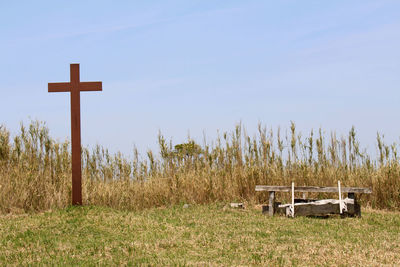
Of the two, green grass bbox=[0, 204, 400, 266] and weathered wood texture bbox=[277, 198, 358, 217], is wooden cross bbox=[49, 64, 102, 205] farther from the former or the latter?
weathered wood texture bbox=[277, 198, 358, 217]

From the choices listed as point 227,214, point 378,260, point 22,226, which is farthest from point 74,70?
point 378,260

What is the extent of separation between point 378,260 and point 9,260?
15.4 ft

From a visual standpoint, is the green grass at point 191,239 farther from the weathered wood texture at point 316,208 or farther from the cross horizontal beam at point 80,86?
the cross horizontal beam at point 80,86

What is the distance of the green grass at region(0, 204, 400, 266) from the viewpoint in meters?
5.93

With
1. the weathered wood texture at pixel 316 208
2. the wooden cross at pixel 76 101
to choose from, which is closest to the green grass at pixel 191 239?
the weathered wood texture at pixel 316 208

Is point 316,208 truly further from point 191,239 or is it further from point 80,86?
point 80,86

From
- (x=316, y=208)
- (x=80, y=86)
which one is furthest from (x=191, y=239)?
(x=80, y=86)

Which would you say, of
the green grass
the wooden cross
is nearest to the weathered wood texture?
the green grass

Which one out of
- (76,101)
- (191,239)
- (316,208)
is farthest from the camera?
(76,101)

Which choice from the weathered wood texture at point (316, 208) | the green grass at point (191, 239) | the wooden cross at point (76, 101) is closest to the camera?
the green grass at point (191, 239)

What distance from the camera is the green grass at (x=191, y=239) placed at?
19.5 ft

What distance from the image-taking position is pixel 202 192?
11.3 metres

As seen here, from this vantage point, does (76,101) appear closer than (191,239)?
No

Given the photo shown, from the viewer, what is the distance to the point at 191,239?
22.9 feet
